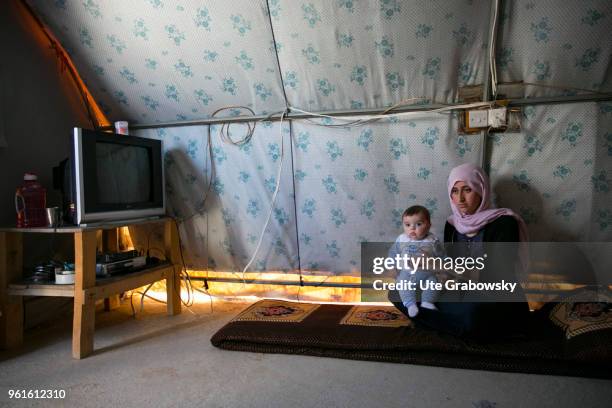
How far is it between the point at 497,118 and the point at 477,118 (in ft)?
0.31

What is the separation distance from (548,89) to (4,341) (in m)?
3.00

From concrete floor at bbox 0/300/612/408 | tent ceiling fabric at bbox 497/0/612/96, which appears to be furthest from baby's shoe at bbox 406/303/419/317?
tent ceiling fabric at bbox 497/0/612/96

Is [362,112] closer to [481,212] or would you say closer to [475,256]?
[481,212]

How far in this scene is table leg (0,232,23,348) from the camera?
2.03 metres

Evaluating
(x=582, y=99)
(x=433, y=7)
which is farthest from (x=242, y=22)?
(x=582, y=99)

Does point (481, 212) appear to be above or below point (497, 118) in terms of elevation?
below

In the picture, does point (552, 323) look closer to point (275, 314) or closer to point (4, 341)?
point (275, 314)

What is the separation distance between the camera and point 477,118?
2160 mm

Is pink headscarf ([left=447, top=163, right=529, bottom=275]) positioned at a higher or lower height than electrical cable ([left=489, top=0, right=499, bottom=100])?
lower

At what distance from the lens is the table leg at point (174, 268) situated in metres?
2.57

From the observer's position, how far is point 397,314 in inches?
89.5

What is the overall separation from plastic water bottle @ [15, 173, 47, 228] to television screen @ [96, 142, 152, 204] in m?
0.35

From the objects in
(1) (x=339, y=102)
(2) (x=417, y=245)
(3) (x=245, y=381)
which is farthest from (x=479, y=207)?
(3) (x=245, y=381)

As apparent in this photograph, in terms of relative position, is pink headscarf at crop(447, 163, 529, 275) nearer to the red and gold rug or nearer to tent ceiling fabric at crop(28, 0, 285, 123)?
the red and gold rug
